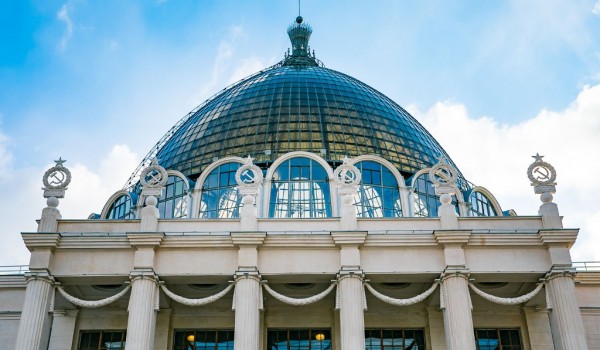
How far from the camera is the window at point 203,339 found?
33.2 metres

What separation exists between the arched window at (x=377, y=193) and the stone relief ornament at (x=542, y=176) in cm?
767

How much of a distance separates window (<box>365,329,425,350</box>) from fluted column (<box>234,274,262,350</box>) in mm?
6193

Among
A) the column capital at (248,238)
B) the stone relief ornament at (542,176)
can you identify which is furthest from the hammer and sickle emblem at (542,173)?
the column capital at (248,238)

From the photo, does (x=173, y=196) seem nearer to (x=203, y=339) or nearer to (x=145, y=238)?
(x=203, y=339)

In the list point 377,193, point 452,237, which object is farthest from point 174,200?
point 452,237

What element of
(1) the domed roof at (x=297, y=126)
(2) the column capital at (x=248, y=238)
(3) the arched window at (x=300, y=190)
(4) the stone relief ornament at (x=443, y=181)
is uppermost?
(1) the domed roof at (x=297, y=126)

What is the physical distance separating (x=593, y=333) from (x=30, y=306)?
24.4m

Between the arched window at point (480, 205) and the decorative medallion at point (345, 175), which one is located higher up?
the arched window at point (480, 205)

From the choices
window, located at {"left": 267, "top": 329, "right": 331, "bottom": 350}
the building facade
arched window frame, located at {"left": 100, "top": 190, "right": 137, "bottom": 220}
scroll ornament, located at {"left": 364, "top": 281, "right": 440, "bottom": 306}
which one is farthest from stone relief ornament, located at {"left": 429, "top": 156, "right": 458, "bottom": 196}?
arched window frame, located at {"left": 100, "top": 190, "right": 137, "bottom": 220}

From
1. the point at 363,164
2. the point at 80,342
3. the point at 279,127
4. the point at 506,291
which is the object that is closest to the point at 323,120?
the point at 279,127

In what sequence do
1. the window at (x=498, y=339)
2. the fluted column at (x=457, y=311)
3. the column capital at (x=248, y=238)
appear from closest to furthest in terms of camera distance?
the fluted column at (x=457, y=311)
the column capital at (x=248, y=238)
the window at (x=498, y=339)

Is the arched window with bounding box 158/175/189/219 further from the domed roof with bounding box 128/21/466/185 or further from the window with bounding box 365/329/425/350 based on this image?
the window with bounding box 365/329/425/350

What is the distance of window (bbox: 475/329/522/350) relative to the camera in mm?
33344

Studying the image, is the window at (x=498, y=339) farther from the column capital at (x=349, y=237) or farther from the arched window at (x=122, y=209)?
the arched window at (x=122, y=209)
